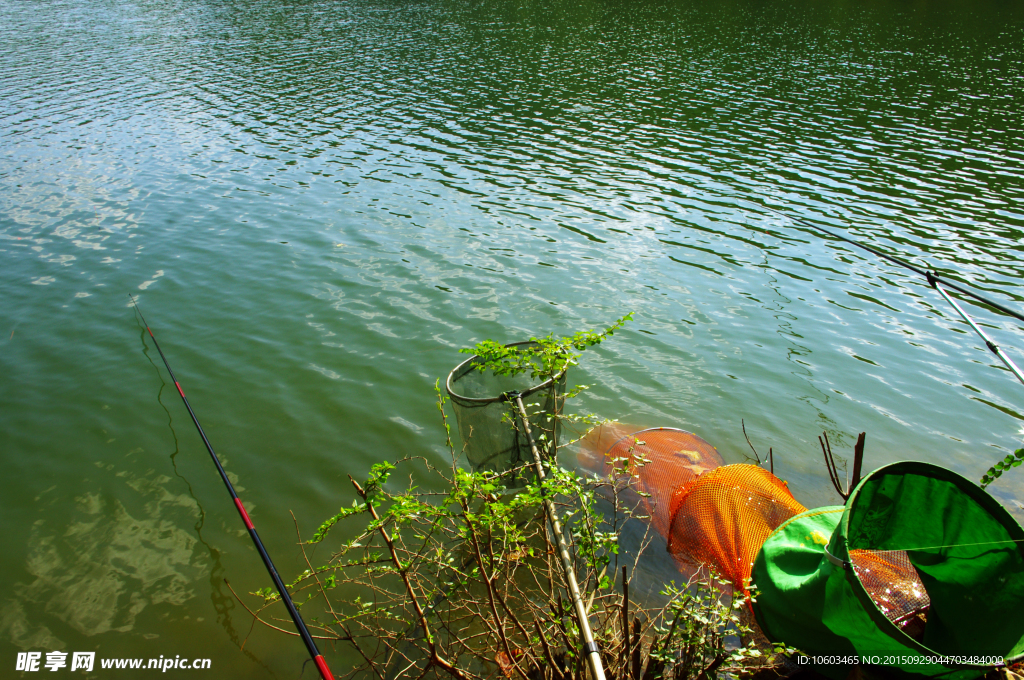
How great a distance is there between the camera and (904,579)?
394 cm

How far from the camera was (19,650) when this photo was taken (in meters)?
4.21

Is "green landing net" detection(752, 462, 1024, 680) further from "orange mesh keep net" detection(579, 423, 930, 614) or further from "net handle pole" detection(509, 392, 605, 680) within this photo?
"net handle pole" detection(509, 392, 605, 680)

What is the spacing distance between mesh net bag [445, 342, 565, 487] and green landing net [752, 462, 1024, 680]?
1625 mm

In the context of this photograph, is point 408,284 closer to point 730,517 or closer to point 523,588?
point 523,588

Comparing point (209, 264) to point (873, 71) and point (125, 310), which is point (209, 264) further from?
point (873, 71)

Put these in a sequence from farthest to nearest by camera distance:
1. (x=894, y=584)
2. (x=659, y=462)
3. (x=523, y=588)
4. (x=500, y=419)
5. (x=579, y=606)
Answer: (x=659, y=462), (x=523, y=588), (x=500, y=419), (x=894, y=584), (x=579, y=606)

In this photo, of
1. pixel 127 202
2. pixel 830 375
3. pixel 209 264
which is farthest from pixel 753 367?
pixel 127 202

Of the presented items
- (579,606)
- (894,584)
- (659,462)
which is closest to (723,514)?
(659,462)

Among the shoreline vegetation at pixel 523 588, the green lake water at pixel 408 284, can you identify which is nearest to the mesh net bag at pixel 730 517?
the shoreline vegetation at pixel 523 588

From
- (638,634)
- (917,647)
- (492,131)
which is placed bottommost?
(492,131)

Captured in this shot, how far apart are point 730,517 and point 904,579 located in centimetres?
108

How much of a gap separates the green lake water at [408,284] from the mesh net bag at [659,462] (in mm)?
580

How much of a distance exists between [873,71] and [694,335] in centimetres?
→ 2026

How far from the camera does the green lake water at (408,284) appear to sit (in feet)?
17.8
